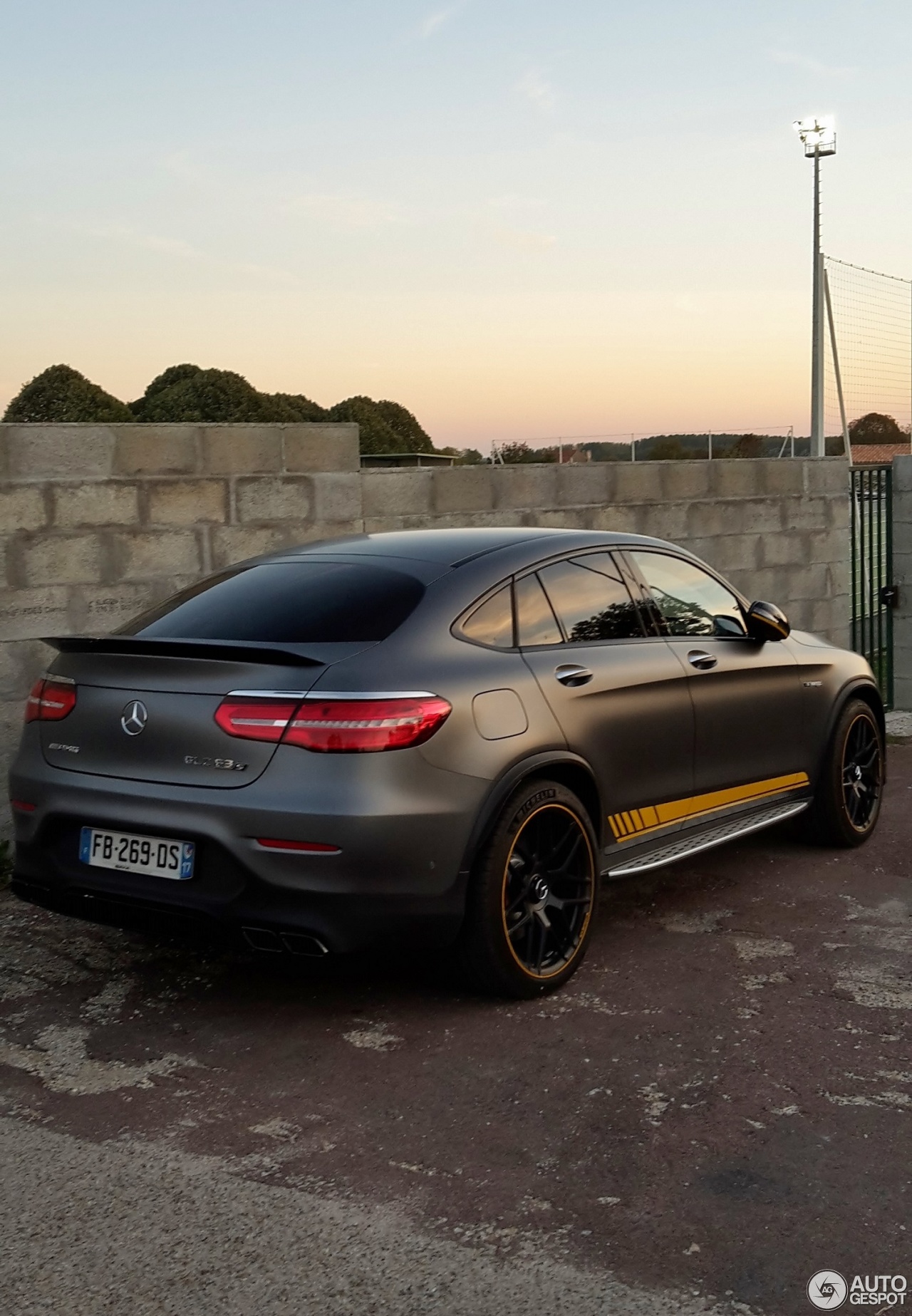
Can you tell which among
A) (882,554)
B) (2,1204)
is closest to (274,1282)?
(2,1204)

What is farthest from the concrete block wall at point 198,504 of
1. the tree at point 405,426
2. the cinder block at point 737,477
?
the tree at point 405,426

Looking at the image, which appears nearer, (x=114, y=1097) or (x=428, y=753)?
(x=114, y=1097)

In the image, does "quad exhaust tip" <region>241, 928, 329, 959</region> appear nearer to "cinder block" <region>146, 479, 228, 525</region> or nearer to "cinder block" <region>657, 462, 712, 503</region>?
"cinder block" <region>146, 479, 228, 525</region>

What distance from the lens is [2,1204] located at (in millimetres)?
3381

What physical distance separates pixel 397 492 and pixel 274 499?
944 millimetres

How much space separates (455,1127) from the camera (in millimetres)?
3789

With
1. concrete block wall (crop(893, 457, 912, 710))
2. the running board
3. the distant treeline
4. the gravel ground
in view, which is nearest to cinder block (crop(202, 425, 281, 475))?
the gravel ground

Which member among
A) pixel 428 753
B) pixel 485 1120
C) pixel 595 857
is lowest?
pixel 485 1120

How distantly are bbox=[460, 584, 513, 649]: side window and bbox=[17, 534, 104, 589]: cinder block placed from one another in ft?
9.16

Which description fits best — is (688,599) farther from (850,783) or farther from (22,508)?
(22,508)

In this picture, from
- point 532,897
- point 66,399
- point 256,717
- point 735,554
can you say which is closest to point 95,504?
point 256,717

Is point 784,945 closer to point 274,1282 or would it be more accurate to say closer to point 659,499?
point 274,1282

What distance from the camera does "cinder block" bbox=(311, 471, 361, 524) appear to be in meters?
7.99

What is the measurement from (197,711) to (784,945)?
A: 2360 mm
